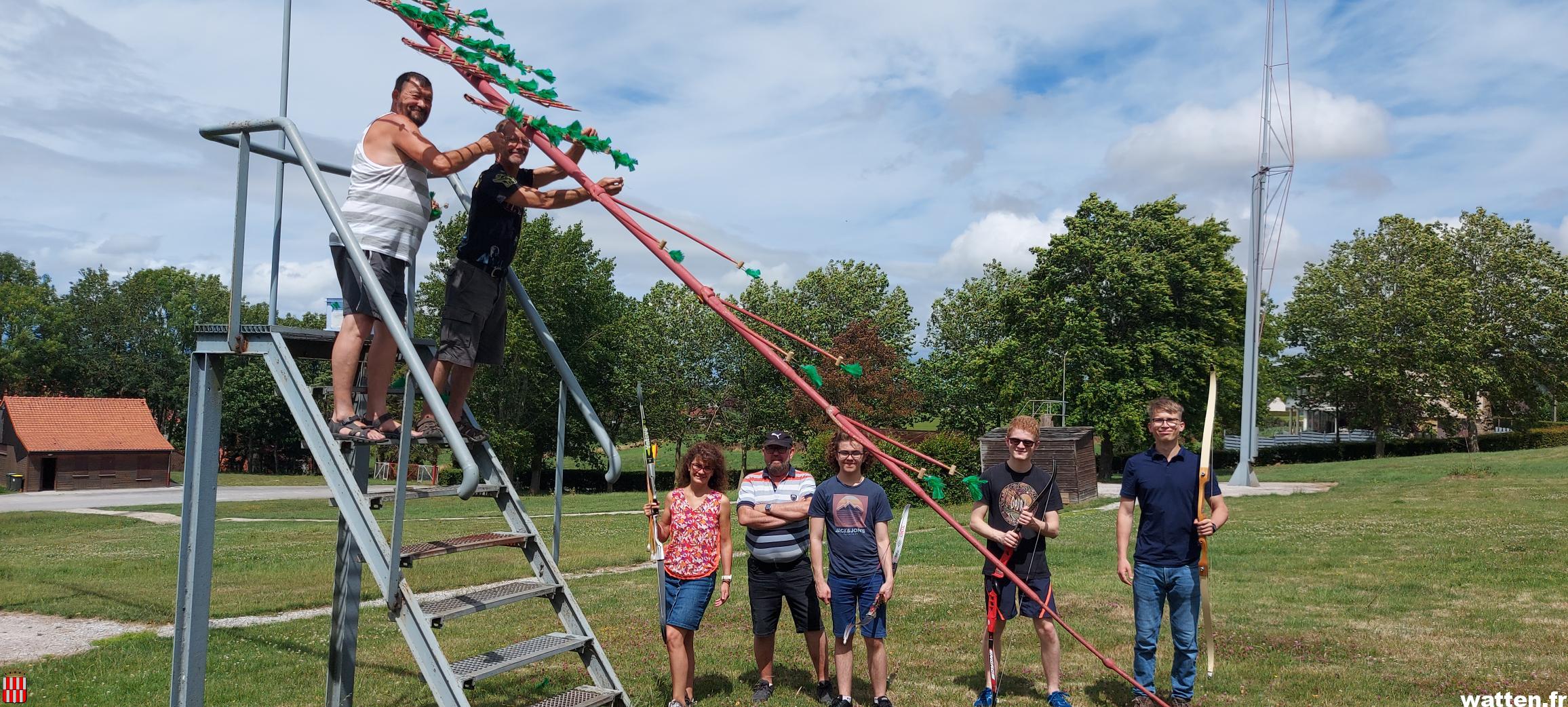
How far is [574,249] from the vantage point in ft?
153

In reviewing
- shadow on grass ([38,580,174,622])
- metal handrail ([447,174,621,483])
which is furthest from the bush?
metal handrail ([447,174,621,483])

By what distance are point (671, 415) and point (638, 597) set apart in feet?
137

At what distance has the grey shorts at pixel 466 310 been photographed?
216 inches

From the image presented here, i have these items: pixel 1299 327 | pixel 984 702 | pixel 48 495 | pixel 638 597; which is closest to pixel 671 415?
pixel 48 495

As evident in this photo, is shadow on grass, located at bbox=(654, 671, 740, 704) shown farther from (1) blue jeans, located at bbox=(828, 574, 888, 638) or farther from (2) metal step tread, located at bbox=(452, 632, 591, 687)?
(2) metal step tread, located at bbox=(452, 632, 591, 687)

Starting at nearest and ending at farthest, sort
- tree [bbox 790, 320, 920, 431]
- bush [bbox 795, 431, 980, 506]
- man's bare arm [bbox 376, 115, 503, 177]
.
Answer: man's bare arm [bbox 376, 115, 503, 177] → bush [bbox 795, 431, 980, 506] → tree [bbox 790, 320, 920, 431]

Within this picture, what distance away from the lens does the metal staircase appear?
15.7 ft

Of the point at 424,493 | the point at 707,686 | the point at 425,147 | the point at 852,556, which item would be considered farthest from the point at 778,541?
the point at 425,147

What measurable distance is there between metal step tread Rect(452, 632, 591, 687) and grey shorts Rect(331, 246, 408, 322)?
5.94 feet

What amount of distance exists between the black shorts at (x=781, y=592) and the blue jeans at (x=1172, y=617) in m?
2.10

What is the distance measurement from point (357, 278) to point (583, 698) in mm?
2568

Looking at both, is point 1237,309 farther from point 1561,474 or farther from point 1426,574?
point 1426,574

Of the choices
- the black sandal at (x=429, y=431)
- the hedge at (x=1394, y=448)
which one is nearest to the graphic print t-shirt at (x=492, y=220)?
the black sandal at (x=429, y=431)

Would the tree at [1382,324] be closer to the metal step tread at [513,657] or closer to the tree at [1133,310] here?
the tree at [1133,310]
